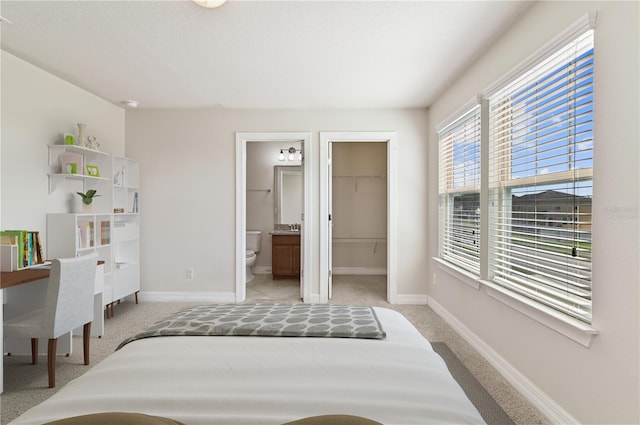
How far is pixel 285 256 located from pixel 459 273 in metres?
3.23

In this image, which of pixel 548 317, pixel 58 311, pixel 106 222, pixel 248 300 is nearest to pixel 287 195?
pixel 248 300

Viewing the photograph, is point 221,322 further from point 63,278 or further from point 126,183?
point 126,183

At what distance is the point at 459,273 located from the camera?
346cm

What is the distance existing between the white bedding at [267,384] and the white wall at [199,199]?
312cm

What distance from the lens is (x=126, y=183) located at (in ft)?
14.7

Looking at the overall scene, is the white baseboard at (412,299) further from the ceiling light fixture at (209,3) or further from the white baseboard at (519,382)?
the ceiling light fixture at (209,3)

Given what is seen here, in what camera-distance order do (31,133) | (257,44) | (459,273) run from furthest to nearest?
(459,273)
(31,133)
(257,44)

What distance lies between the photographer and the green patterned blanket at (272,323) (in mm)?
1723

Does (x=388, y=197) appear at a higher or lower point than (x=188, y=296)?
higher

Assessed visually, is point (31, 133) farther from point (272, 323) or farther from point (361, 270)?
point (361, 270)

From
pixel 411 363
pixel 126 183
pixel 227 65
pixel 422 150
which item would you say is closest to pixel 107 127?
pixel 126 183

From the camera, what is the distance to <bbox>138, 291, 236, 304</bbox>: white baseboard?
15.5ft

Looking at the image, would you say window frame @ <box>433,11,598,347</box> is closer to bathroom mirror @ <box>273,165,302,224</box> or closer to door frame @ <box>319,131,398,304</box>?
door frame @ <box>319,131,398,304</box>

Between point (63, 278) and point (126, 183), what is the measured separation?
225 cm
